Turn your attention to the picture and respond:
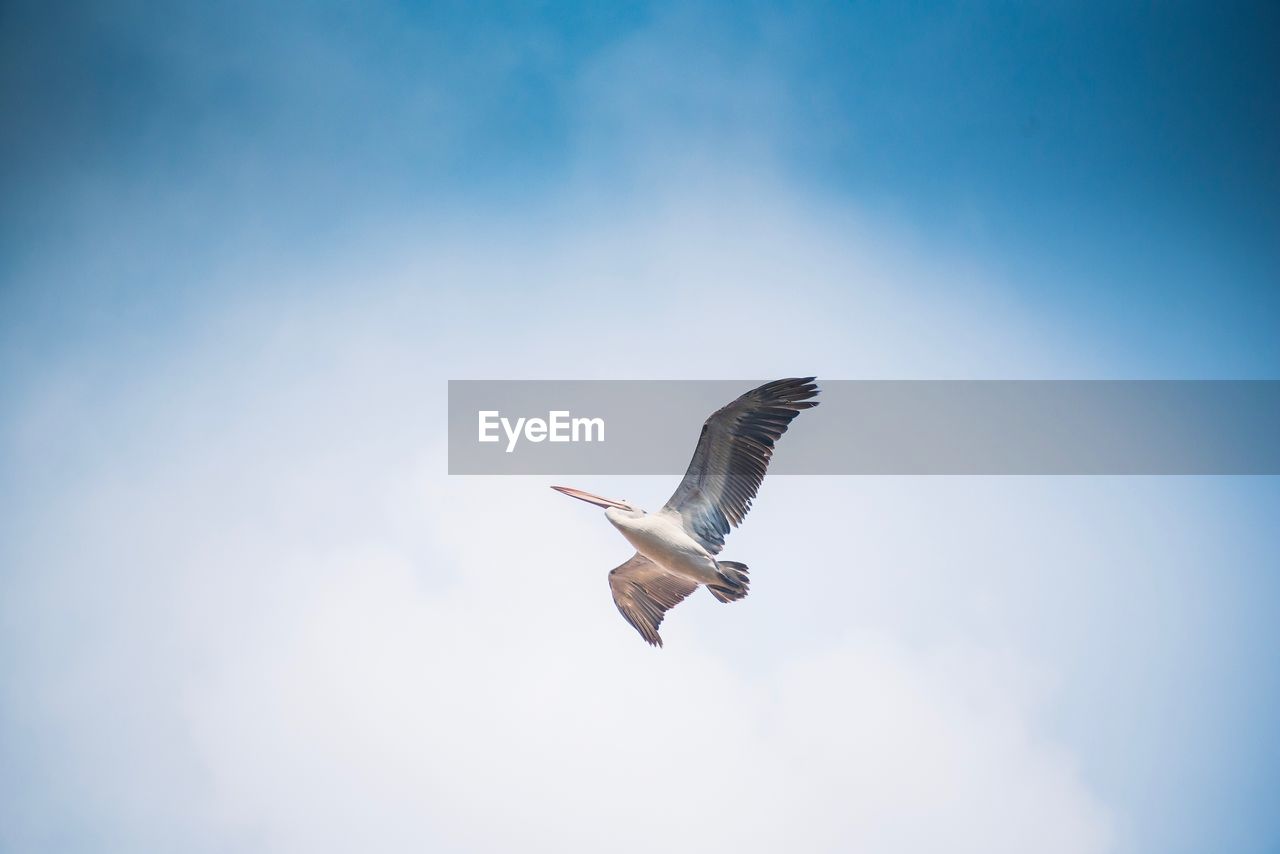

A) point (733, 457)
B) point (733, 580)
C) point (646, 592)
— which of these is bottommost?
point (733, 580)

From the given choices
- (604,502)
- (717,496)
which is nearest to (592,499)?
(604,502)

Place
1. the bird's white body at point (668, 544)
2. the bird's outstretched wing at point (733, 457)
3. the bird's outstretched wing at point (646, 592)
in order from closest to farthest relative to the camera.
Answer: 1. the bird's outstretched wing at point (733, 457)
2. the bird's white body at point (668, 544)
3. the bird's outstretched wing at point (646, 592)

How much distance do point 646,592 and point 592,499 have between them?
1.71 m

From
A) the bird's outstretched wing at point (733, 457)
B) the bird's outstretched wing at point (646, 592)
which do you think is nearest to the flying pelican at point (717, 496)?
the bird's outstretched wing at point (733, 457)

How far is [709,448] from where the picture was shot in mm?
13289

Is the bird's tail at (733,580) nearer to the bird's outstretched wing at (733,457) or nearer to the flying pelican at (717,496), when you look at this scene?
the flying pelican at (717,496)

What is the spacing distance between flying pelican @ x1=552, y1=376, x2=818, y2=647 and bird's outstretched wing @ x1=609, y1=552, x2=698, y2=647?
0.52 meters

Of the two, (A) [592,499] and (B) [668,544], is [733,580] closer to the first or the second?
(B) [668,544]

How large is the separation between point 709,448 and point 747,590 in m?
1.76

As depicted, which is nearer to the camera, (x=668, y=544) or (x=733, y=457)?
(x=668, y=544)

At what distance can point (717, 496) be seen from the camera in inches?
530

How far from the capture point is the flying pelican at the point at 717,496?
1288 cm

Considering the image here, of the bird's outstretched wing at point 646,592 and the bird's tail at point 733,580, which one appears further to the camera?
the bird's outstretched wing at point 646,592

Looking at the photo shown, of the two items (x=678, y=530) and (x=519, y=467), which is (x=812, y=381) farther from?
(x=519, y=467)
